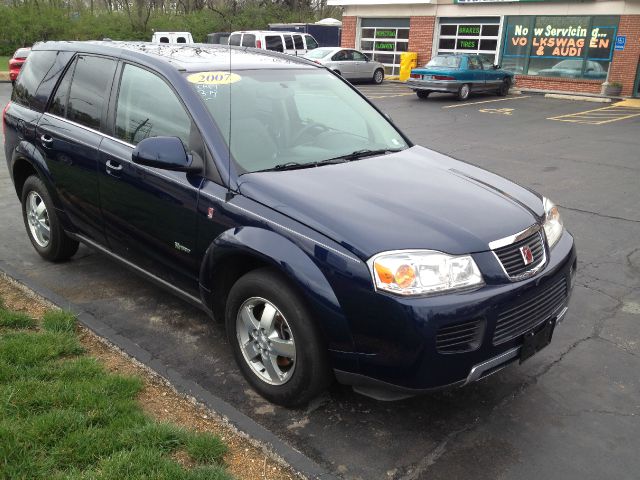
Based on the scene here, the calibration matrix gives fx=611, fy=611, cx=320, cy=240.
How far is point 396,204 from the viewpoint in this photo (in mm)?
3193

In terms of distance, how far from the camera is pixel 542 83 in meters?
23.7

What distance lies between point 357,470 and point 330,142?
6.75ft

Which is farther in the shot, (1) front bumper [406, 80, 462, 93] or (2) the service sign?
(2) the service sign

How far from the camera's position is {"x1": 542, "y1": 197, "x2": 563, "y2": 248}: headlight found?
11.5ft

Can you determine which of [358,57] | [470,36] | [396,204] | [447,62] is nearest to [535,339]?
[396,204]

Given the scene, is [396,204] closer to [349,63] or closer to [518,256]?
[518,256]

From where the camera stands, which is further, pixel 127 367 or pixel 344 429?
pixel 127 367

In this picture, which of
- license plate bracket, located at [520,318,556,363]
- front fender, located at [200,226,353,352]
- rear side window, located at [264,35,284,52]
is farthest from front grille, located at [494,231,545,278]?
rear side window, located at [264,35,284,52]

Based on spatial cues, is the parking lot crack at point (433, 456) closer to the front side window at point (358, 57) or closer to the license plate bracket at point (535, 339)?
the license plate bracket at point (535, 339)

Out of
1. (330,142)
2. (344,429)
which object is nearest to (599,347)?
(344,429)

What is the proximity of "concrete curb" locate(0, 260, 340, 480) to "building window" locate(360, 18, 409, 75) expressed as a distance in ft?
85.4

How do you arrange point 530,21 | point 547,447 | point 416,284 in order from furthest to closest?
point 530,21 → point 547,447 → point 416,284

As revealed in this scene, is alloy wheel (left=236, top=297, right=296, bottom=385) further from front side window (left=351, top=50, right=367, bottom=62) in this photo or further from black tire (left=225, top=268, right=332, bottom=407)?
front side window (left=351, top=50, right=367, bottom=62)

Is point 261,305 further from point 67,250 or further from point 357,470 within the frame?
point 67,250
